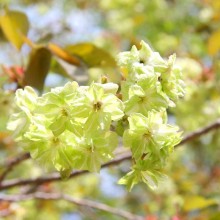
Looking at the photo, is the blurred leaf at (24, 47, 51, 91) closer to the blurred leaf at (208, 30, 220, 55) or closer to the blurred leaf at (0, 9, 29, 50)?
the blurred leaf at (0, 9, 29, 50)

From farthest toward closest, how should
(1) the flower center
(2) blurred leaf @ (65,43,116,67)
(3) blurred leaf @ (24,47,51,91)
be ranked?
(2) blurred leaf @ (65,43,116,67) → (3) blurred leaf @ (24,47,51,91) → (1) the flower center

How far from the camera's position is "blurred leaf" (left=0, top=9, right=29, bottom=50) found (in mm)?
1922

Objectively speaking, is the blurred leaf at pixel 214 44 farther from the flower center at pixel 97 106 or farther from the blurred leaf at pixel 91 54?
the flower center at pixel 97 106

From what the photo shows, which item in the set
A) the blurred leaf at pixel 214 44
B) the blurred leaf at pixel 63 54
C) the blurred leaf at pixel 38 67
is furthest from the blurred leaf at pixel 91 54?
the blurred leaf at pixel 214 44

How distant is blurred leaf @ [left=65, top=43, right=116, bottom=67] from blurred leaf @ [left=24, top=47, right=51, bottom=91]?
14 centimetres

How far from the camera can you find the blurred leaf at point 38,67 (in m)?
1.69

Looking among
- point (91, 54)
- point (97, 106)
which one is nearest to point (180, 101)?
point (91, 54)

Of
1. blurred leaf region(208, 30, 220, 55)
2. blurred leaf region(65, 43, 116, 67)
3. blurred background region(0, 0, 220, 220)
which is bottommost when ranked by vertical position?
blurred background region(0, 0, 220, 220)

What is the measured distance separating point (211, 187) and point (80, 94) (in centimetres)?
389

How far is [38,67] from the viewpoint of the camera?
1713 mm

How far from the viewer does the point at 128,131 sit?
3.22 ft

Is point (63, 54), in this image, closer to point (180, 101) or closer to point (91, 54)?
point (91, 54)

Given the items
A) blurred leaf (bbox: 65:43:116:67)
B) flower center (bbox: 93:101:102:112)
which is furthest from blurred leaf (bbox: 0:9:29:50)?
flower center (bbox: 93:101:102:112)

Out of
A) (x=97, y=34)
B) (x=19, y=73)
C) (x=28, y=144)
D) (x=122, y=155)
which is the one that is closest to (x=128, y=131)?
(x=28, y=144)
